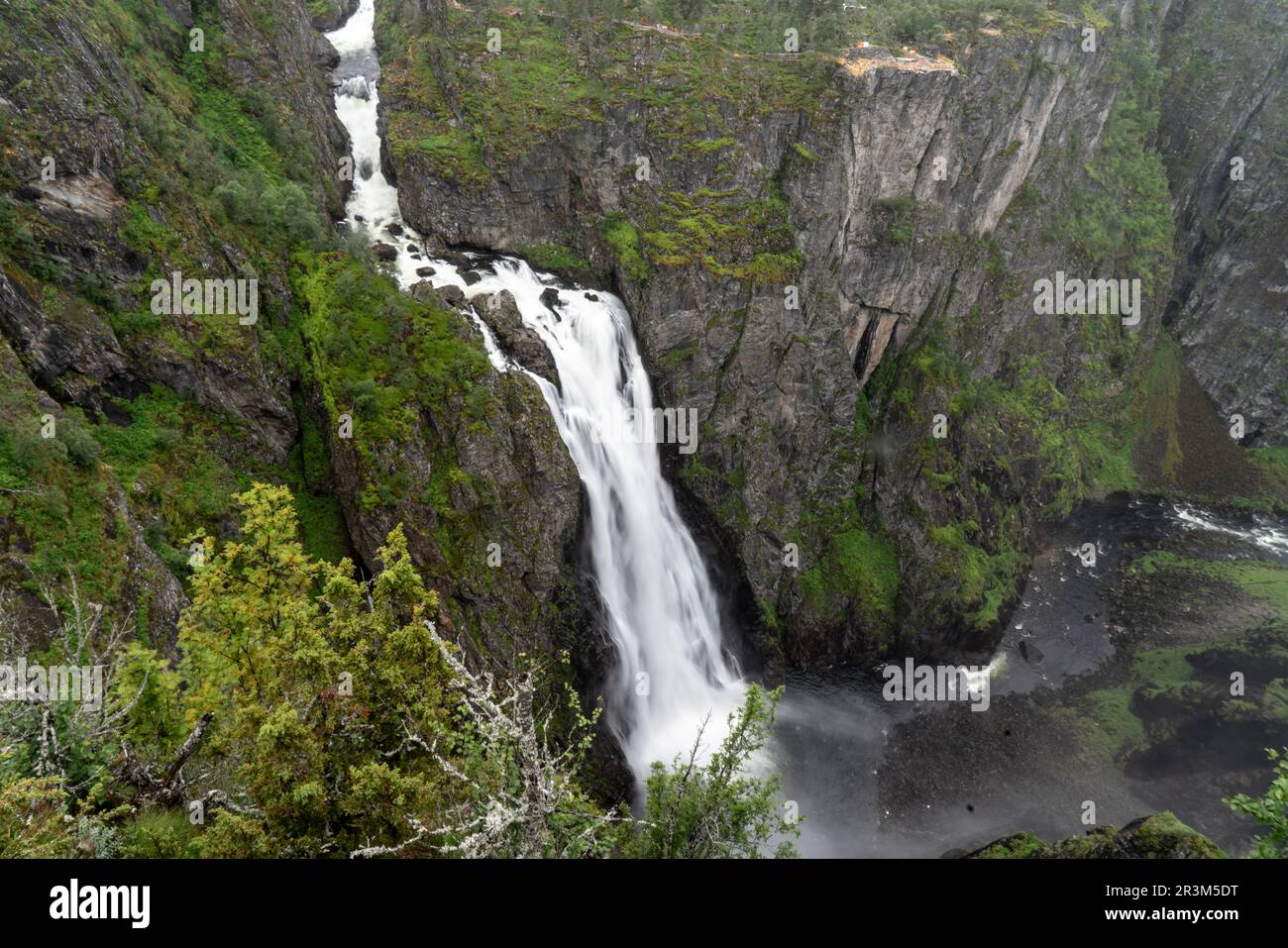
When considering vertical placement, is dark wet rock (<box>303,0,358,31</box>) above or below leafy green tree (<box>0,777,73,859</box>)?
above

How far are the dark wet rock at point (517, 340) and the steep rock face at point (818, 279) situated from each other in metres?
5.80

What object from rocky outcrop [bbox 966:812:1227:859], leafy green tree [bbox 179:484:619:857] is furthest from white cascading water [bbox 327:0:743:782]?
leafy green tree [bbox 179:484:619:857]

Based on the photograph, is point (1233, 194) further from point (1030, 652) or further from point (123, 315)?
point (123, 315)

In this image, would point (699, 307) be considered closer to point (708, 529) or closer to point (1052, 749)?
point (708, 529)

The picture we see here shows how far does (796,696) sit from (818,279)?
70.3 ft

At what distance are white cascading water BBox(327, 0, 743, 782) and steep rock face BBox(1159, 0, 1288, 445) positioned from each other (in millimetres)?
49001

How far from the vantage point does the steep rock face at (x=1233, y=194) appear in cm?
5203

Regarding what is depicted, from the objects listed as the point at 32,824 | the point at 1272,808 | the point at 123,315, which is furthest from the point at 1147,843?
the point at 123,315

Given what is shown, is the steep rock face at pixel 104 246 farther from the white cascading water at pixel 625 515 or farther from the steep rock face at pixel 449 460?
the white cascading water at pixel 625 515

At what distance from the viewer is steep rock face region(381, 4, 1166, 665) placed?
33625 mm

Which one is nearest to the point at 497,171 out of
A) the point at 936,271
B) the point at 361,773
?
the point at 936,271

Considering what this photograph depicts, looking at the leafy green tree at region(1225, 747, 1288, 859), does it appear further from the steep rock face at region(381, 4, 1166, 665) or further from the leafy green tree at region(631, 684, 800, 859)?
the steep rock face at region(381, 4, 1166, 665)
